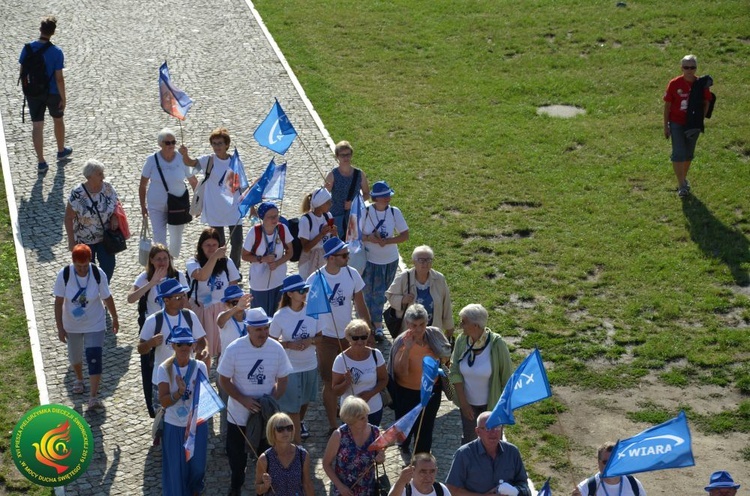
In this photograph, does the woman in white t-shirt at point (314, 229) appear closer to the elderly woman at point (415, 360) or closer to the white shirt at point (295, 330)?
the white shirt at point (295, 330)

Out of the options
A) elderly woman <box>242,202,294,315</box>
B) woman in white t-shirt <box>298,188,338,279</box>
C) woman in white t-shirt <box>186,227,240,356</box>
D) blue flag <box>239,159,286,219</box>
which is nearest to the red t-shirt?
woman in white t-shirt <box>298,188,338,279</box>

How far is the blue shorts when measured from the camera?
17297 millimetres

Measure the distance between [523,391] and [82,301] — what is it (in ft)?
15.6

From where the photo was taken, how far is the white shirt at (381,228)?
1327 centimetres

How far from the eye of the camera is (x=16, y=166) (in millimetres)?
17297

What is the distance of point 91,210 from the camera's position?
44.0 ft

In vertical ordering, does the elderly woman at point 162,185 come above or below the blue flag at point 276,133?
below

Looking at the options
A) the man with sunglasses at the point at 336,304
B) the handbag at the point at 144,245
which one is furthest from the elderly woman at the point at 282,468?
the handbag at the point at 144,245

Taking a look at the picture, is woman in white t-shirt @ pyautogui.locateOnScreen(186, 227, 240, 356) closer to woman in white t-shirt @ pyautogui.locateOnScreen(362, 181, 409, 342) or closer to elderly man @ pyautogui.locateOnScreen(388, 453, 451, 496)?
woman in white t-shirt @ pyautogui.locateOnScreen(362, 181, 409, 342)

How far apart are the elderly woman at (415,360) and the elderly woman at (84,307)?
9.79 feet

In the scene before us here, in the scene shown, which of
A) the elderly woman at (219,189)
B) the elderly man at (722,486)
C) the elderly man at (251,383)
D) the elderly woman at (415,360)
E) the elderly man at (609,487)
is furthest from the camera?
the elderly woman at (219,189)

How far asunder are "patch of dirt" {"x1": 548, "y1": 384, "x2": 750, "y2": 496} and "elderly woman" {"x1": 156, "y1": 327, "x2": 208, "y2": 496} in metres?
3.45

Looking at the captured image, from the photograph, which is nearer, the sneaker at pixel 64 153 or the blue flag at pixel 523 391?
the blue flag at pixel 523 391

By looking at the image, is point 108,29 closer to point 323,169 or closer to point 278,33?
point 278,33
